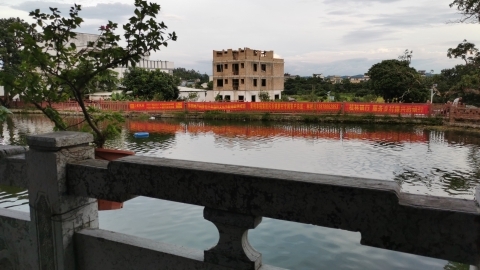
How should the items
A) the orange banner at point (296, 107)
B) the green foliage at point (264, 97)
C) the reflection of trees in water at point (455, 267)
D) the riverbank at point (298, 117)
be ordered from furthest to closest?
1. the green foliage at point (264, 97)
2. the orange banner at point (296, 107)
3. the riverbank at point (298, 117)
4. the reflection of trees in water at point (455, 267)

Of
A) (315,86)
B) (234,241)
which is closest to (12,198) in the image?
(234,241)

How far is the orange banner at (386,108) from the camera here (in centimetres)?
2438

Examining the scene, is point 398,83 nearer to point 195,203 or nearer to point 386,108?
point 386,108

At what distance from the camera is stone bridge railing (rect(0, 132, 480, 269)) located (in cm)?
128

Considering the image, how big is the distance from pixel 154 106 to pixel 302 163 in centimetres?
2001

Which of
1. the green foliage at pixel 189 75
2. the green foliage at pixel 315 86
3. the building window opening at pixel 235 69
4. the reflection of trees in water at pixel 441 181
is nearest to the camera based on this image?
the reflection of trees in water at pixel 441 181

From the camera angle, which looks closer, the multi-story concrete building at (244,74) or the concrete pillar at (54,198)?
the concrete pillar at (54,198)

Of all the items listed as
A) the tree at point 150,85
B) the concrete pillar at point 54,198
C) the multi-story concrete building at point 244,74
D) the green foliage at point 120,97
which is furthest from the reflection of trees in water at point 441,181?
the multi-story concrete building at point 244,74

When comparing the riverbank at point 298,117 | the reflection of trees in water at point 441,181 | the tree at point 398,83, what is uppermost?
the tree at point 398,83

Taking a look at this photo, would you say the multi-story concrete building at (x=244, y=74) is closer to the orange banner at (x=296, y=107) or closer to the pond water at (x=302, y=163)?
the orange banner at (x=296, y=107)

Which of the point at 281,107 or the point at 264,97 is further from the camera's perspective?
the point at 264,97

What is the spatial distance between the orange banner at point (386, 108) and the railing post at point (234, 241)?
25.5 m

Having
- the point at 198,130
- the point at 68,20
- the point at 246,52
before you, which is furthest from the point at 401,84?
the point at 68,20

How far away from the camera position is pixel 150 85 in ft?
116
